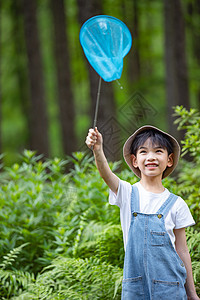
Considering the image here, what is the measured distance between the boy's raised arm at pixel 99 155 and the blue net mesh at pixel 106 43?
0.64 metres

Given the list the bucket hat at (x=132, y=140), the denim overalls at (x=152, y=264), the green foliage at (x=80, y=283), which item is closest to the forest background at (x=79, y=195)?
the green foliage at (x=80, y=283)

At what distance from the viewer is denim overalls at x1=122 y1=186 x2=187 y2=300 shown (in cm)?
251

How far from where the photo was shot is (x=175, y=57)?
35.1 feet

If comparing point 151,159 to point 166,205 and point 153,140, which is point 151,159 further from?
point 166,205

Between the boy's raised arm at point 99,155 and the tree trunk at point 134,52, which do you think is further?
the tree trunk at point 134,52

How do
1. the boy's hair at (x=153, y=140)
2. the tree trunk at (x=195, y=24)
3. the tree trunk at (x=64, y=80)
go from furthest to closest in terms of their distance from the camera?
the tree trunk at (x=64, y=80), the tree trunk at (x=195, y=24), the boy's hair at (x=153, y=140)

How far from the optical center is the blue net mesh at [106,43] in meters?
2.99

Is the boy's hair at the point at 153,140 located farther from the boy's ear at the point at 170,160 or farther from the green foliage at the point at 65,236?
the green foliage at the point at 65,236

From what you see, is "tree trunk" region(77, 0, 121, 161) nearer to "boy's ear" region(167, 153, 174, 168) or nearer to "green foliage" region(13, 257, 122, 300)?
"green foliage" region(13, 257, 122, 300)

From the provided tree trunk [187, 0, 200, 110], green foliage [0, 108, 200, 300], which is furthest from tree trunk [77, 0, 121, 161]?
tree trunk [187, 0, 200, 110]

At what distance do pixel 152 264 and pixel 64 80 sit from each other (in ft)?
37.5

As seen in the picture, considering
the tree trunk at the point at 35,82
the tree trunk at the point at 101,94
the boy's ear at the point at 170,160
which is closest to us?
the boy's ear at the point at 170,160

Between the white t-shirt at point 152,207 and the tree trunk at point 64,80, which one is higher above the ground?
the tree trunk at point 64,80

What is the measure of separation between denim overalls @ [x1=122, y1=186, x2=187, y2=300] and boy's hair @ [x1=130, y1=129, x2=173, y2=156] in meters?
0.44
